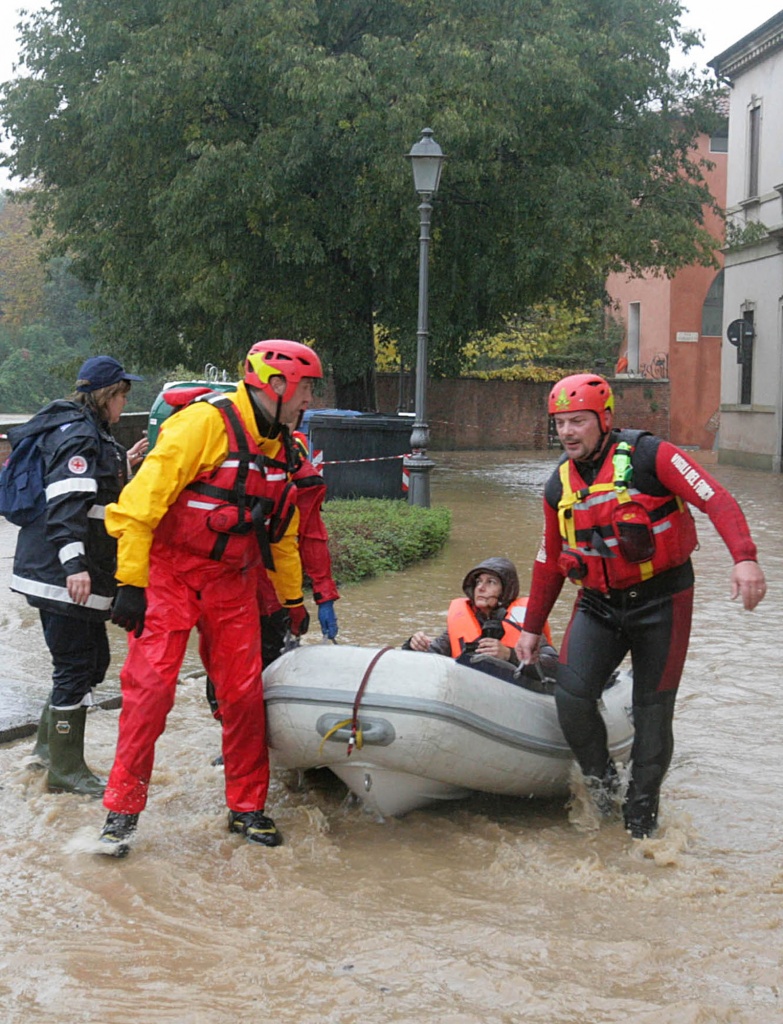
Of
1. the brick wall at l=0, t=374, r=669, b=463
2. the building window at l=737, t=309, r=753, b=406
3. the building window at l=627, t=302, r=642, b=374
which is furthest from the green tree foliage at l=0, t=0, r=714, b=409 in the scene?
the building window at l=627, t=302, r=642, b=374

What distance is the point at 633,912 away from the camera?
15.1 ft

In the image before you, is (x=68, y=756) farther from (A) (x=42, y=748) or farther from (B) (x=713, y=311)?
(B) (x=713, y=311)

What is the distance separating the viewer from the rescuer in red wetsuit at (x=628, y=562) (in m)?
4.91

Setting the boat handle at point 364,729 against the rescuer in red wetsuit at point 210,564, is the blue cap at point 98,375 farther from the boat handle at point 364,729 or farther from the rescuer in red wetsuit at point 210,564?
the boat handle at point 364,729

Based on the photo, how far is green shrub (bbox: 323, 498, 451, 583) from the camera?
11.7 m

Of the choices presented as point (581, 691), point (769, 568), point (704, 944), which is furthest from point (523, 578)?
point (704, 944)

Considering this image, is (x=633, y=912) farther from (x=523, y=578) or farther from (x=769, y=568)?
(x=769, y=568)

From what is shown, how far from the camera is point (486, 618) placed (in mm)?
6230

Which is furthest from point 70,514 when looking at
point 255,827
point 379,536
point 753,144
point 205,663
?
point 753,144

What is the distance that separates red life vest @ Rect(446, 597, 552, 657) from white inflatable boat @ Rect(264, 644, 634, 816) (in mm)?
590

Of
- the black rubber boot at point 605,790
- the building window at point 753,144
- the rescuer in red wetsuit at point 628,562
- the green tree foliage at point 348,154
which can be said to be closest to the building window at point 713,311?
the building window at point 753,144

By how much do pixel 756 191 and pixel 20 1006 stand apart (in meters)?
27.0

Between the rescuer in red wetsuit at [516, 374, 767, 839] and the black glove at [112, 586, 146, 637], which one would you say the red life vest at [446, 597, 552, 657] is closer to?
the rescuer in red wetsuit at [516, 374, 767, 839]

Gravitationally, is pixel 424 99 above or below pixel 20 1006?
above
